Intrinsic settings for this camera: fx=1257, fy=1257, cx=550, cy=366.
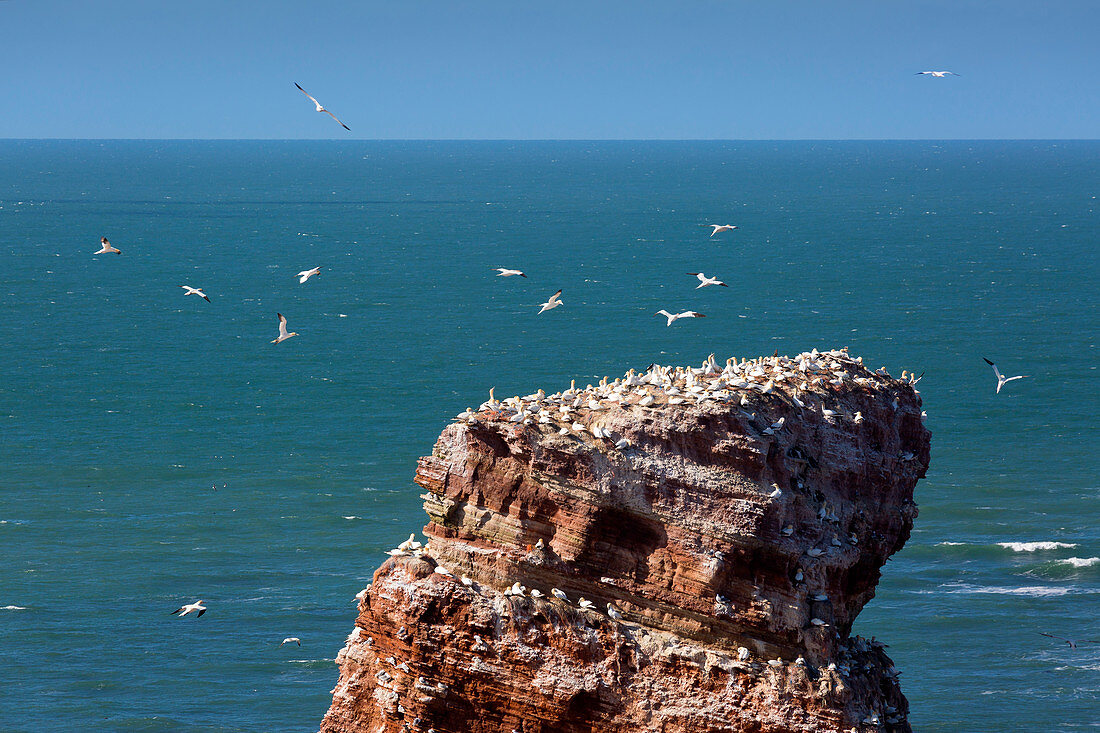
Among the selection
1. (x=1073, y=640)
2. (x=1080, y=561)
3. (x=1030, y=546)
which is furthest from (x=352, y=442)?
(x=1073, y=640)

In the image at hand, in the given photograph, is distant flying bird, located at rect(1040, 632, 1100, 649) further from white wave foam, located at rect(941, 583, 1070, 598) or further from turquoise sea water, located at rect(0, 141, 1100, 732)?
white wave foam, located at rect(941, 583, 1070, 598)

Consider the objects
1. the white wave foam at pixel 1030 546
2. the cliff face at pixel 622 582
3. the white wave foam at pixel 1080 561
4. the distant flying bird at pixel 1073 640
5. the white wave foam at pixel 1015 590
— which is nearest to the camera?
the cliff face at pixel 622 582

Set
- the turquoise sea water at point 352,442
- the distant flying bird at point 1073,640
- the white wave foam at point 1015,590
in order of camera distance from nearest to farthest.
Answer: the turquoise sea water at point 352,442, the distant flying bird at point 1073,640, the white wave foam at point 1015,590

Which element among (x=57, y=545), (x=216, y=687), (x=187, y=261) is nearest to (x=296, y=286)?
(x=187, y=261)

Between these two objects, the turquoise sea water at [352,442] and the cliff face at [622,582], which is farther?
the turquoise sea water at [352,442]

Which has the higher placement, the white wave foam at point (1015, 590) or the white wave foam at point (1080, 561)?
the white wave foam at point (1080, 561)

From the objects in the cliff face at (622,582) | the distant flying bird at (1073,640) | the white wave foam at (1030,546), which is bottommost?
the distant flying bird at (1073,640)

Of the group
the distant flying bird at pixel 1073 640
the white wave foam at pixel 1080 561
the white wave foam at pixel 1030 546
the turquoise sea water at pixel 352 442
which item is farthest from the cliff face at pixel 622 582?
the white wave foam at pixel 1030 546

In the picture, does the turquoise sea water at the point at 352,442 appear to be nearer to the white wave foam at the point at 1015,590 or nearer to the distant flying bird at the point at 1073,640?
the white wave foam at the point at 1015,590
